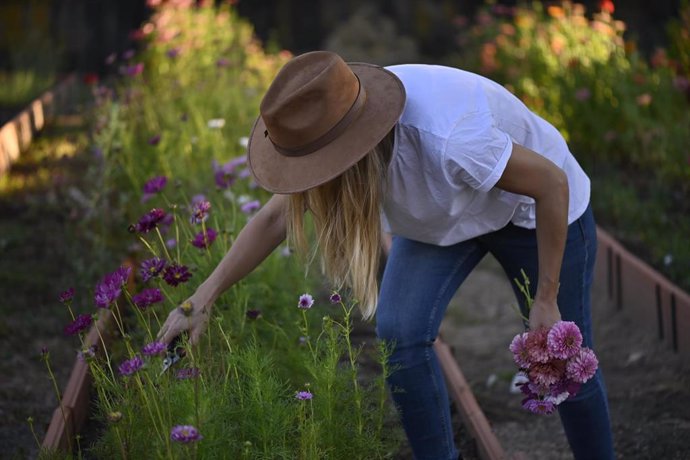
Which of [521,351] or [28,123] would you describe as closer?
[521,351]

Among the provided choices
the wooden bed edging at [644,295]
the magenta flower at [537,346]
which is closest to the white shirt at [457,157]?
the magenta flower at [537,346]

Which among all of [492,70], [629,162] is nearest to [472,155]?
[629,162]

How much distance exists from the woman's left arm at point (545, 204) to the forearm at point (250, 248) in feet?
2.02

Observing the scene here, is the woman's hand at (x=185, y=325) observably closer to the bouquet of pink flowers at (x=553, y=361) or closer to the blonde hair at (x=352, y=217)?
the blonde hair at (x=352, y=217)

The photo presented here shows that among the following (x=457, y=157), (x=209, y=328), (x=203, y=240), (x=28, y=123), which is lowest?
(x=28, y=123)

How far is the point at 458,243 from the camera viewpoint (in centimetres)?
301

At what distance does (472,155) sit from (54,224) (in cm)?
380

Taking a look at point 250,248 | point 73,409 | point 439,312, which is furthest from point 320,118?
point 73,409

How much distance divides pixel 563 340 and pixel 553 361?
2.5 inches

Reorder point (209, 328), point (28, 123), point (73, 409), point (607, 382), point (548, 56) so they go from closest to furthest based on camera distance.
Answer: point (209, 328), point (73, 409), point (607, 382), point (548, 56), point (28, 123)

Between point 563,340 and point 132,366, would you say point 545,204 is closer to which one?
point 563,340

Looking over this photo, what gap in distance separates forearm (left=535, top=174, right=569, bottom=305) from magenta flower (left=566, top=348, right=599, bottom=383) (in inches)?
9.3

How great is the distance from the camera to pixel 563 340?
254 centimetres

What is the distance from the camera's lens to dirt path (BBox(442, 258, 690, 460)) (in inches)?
148
